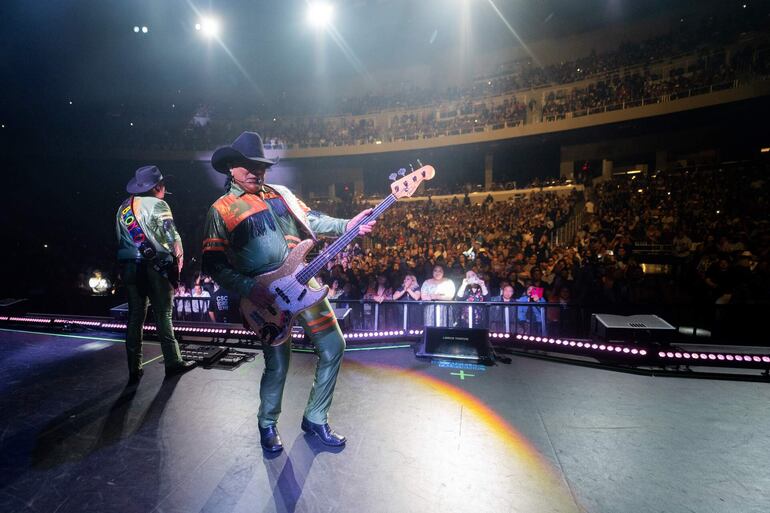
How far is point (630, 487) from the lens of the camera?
73.9 inches

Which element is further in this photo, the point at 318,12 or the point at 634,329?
the point at 318,12

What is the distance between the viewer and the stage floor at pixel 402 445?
1.81m

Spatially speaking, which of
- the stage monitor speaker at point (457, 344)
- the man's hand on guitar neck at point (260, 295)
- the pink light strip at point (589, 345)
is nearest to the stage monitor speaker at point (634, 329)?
the pink light strip at point (589, 345)

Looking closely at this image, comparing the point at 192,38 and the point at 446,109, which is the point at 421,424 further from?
the point at 446,109

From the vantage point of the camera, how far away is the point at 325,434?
2.26 metres

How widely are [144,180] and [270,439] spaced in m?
2.55

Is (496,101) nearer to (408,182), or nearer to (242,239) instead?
(408,182)

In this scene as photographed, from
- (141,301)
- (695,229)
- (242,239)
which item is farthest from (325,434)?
(695,229)

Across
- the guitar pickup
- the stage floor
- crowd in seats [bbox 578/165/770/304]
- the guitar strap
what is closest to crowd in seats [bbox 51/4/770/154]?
crowd in seats [bbox 578/165/770/304]

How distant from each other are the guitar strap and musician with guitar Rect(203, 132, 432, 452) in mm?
1331

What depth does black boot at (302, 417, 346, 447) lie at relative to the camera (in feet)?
7.32

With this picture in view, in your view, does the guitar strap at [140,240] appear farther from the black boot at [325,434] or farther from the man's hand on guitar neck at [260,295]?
the black boot at [325,434]

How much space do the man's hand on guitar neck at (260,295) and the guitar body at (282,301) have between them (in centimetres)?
2

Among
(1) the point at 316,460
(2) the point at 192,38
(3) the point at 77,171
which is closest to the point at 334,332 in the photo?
(1) the point at 316,460
